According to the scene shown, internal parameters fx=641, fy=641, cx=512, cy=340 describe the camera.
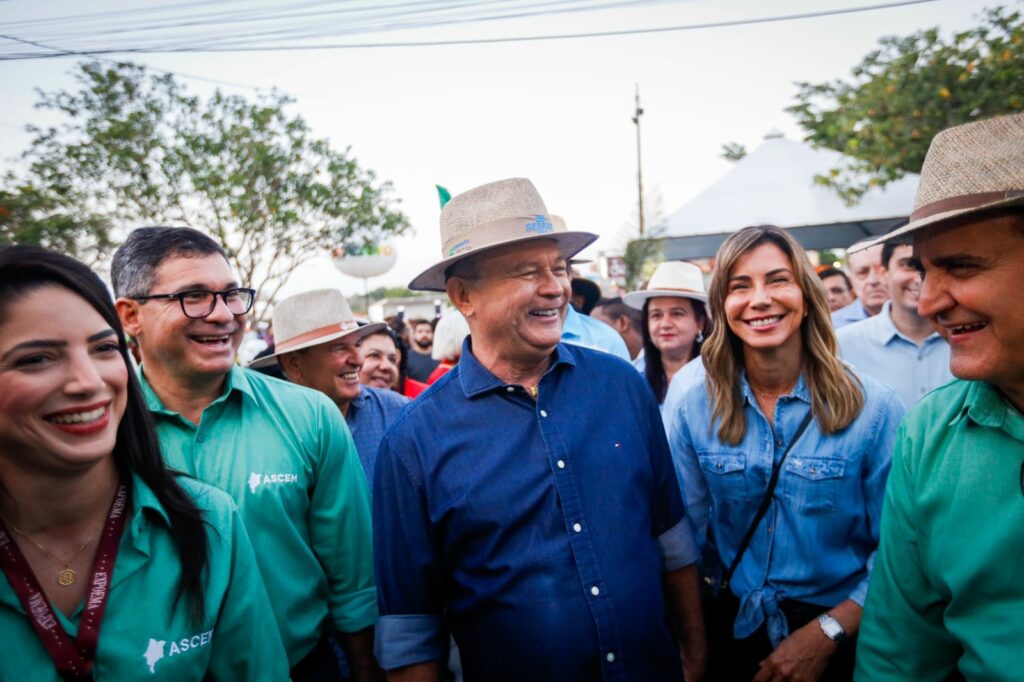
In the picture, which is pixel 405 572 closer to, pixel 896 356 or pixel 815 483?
pixel 815 483

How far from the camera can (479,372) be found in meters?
2.35

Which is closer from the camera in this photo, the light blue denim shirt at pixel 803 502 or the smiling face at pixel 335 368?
the light blue denim shirt at pixel 803 502

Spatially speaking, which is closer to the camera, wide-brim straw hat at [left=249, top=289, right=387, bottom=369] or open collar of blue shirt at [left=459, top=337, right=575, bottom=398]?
open collar of blue shirt at [left=459, top=337, right=575, bottom=398]

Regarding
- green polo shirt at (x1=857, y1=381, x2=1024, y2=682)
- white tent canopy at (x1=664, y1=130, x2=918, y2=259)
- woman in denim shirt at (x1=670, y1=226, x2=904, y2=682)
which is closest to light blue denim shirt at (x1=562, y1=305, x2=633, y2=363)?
woman in denim shirt at (x1=670, y1=226, x2=904, y2=682)

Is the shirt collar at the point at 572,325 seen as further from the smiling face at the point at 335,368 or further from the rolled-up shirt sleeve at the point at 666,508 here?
the rolled-up shirt sleeve at the point at 666,508

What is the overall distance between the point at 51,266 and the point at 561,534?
1.64 m

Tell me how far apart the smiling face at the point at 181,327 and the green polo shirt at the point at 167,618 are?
0.67m

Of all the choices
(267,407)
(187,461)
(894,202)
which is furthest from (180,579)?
(894,202)

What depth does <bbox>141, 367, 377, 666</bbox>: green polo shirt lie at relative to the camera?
7.84ft

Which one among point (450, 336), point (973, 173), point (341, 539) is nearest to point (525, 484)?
point (341, 539)

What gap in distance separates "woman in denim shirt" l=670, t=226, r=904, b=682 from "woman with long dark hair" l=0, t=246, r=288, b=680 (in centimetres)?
184

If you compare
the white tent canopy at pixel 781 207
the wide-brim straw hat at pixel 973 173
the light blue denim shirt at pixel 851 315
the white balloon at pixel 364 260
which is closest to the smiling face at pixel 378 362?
the wide-brim straw hat at pixel 973 173

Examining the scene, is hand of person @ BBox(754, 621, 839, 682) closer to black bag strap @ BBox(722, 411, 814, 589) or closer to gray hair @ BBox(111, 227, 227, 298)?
black bag strap @ BBox(722, 411, 814, 589)

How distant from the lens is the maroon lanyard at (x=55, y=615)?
1506 millimetres
